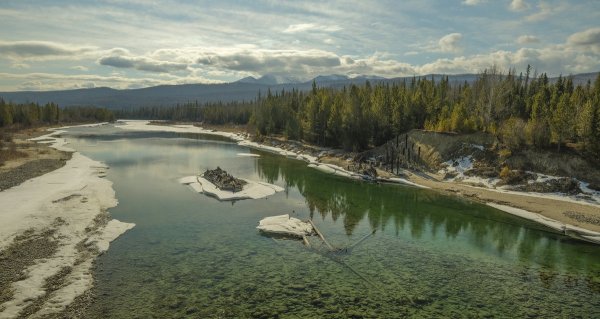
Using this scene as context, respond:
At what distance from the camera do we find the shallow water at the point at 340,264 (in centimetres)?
2352

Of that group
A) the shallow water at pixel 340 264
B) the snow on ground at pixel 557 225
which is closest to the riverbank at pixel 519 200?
the snow on ground at pixel 557 225

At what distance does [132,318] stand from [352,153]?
242ft

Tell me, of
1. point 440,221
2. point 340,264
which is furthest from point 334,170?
point 340,264

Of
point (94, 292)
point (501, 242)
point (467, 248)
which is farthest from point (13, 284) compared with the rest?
point (501, 242)

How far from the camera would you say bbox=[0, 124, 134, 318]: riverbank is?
2264 cm

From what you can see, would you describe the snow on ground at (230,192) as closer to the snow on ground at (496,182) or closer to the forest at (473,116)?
the snow on ground at (496,182)

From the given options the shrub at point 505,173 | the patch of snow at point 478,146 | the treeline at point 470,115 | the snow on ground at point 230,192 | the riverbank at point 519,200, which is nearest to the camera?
the riverbank at point 519,200

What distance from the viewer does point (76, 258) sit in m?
28.4

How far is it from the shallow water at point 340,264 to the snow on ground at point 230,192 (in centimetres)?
186

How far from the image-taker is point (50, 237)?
31.8 metres

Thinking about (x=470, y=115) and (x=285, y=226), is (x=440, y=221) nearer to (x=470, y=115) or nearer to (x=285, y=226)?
(x=285, y=226)

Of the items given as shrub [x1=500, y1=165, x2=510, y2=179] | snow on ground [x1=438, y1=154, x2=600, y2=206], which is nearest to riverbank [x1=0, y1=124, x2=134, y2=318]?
snow on ground [x1=438, y1=154, x2=600, y2=206]

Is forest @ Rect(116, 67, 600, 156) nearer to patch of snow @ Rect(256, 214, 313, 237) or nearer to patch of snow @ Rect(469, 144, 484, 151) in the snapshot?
patch of snow @ Rect(469, 144, 484, 151)

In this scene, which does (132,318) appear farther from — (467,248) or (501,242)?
(501,242)
